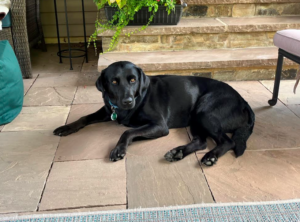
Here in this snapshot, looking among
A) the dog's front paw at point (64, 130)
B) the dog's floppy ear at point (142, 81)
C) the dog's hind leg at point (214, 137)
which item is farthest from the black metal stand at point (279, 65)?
the dog's front paw at point (64, 130)

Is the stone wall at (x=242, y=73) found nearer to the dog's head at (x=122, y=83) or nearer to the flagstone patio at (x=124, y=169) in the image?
the flagstone patio at (x=124, y=169)

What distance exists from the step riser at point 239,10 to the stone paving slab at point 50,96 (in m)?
1.79

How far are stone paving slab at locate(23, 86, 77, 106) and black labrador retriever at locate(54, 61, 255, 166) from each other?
2.11 ft

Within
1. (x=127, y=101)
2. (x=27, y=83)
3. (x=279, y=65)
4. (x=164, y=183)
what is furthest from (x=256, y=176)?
(x=27, y=83)

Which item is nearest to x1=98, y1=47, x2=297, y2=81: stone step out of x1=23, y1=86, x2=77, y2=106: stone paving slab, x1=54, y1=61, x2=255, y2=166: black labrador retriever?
x1=23, y1=86, x2=77, y2=106: stone paving slab

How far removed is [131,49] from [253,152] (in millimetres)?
1991

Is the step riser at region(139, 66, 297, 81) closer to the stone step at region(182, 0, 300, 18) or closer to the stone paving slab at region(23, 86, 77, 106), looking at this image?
the stone step at region(182, 0, 300, 18)

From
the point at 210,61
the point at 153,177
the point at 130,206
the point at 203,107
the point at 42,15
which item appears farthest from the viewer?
the point at 42,15

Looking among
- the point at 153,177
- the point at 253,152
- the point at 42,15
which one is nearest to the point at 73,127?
the point at 153,177

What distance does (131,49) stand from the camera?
11.6 ft

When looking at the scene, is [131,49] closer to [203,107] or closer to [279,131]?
[203,107]

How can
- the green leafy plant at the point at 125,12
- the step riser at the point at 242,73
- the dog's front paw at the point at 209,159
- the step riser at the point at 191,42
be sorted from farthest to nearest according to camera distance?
the step riser at the point at 191,42, the step riser at the point at 242,73, the green leafy plant at the point at 125,12, the dog's front paw at the point at 209,159

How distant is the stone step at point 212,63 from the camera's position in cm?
322

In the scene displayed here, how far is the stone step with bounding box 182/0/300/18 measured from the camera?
3.79 m
